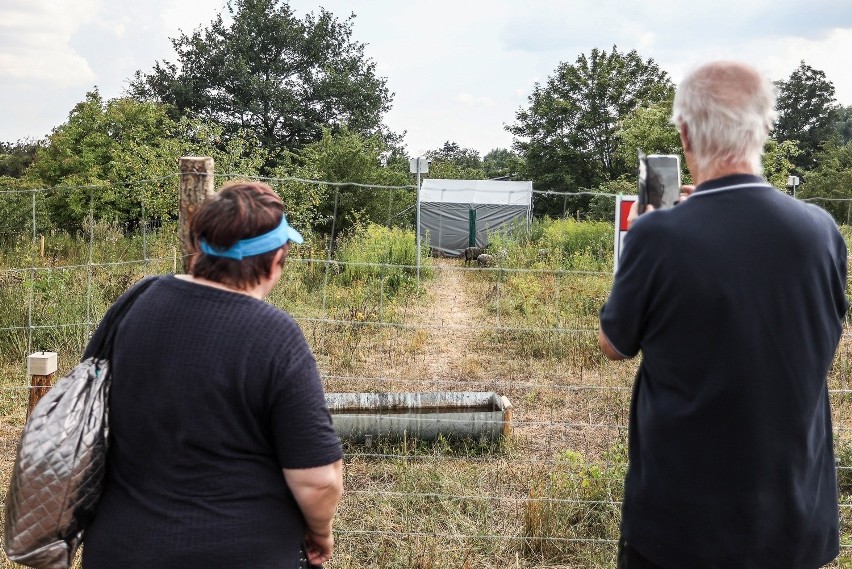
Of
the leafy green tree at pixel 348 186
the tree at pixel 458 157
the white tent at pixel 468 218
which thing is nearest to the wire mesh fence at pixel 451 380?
the leafy green tree at pixel 348 186

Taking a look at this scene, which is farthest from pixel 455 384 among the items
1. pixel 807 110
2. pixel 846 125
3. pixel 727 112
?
pixel 846 125

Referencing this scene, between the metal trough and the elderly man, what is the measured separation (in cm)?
342

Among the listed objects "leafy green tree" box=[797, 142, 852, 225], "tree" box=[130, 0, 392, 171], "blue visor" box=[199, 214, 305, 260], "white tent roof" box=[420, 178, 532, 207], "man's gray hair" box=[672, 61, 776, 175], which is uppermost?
"tree" box=[130, 0, 392, 171]

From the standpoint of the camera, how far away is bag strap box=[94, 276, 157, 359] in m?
1.64

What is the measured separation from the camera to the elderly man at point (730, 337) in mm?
1439

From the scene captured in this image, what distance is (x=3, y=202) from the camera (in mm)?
16734

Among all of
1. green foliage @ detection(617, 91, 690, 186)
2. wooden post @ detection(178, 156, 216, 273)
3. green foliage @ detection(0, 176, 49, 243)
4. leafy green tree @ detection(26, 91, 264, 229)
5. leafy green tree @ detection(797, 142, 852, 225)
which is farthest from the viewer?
leafy green tree @ detection(797, 142, 852, 225)

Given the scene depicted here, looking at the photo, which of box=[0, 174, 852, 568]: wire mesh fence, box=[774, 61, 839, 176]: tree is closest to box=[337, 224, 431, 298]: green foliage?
box=[0, 174, 852, 568]: wire mesh fence

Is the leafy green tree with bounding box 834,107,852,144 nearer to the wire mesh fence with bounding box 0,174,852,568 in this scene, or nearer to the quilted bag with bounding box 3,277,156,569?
the wire mesh fence with bounding box 0,174,852,568

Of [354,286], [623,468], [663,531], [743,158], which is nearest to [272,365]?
[663,531]

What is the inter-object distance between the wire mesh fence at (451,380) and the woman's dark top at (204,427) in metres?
1.92

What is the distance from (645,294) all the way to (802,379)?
0.35 m

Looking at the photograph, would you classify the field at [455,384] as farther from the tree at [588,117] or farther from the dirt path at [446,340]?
the tree at [588,117]

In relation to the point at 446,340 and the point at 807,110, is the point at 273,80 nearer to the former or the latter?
the point at 446,340
